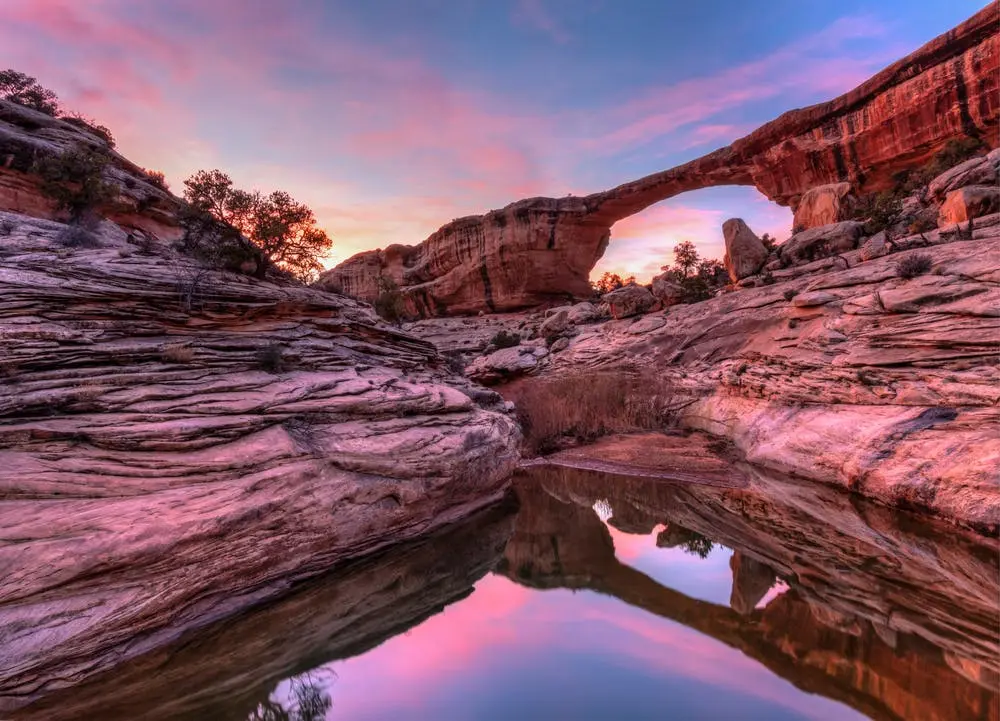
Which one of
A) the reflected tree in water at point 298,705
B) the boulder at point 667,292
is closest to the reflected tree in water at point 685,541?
the reflected tree in water at point 298,705

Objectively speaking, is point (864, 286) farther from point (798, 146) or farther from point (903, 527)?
point (798, 146)

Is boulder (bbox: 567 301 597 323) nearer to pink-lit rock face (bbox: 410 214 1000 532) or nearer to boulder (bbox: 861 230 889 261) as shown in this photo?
pink-lit rock face (bbox: 410 214 1000 532)

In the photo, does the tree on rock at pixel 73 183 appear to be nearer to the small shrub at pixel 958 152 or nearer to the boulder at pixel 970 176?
the boulder at pixel 970 176

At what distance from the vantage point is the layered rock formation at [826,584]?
4.67 metres

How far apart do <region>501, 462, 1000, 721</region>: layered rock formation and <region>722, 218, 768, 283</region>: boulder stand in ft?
47.9

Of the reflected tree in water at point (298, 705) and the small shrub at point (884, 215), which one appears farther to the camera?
the small shrub at point (884, 215)

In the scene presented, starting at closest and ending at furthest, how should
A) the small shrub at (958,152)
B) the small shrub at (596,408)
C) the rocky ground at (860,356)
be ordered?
1. the rocky ground at (860,356)
2. the small shrub at (596,408)
3. the small shrub at (958,152)

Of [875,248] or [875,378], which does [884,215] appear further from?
[875,378]

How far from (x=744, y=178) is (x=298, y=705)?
1601 inches

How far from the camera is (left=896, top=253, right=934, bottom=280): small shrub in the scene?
Answer: 13375 millimetres

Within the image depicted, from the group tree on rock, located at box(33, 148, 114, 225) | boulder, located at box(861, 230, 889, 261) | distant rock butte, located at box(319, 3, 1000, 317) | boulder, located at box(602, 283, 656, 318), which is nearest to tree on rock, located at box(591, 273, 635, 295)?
distant rock butte, located at box(319, 3, 1000, 317)

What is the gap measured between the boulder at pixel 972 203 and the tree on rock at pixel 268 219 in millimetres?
21611

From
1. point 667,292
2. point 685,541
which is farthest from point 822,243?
point 685,541

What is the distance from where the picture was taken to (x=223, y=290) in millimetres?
10672
